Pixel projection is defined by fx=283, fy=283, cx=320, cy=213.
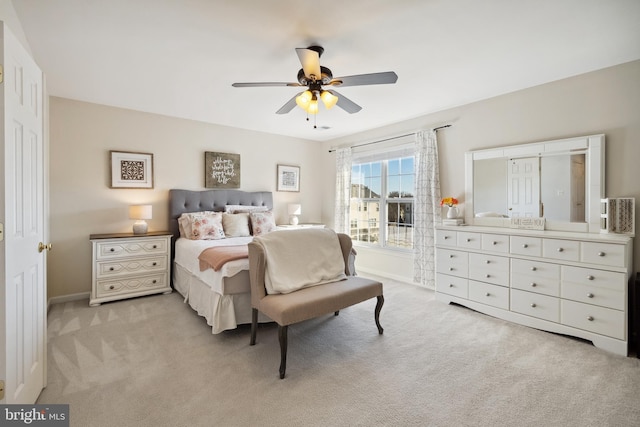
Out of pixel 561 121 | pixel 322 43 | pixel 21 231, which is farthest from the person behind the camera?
pixel 561 121

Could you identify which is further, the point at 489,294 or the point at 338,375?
the point at 489,294

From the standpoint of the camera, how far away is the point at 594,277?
2.48 metres

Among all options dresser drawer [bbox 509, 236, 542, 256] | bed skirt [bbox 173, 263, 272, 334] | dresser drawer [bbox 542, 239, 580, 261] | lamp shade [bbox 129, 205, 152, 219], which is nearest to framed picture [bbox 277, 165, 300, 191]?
lamp shade [bbox 129, 205, 152, 219]

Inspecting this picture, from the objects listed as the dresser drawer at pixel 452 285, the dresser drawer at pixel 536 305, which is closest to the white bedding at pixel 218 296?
the dresser drawer at pixel 452 285

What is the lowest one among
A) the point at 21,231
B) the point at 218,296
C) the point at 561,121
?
the point at 218,296

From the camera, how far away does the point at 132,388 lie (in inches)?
75.6

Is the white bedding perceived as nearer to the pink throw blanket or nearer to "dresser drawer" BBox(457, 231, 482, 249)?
the pink throw blanket

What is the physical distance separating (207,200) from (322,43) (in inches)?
122

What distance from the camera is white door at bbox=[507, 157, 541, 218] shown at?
10.5 ft

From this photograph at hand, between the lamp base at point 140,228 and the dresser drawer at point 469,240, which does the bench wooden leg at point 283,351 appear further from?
the lamp base at point 140,228

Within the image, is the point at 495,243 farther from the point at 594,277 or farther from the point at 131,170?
the point at 131,170

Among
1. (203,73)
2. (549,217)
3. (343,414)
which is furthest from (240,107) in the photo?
(549,217)

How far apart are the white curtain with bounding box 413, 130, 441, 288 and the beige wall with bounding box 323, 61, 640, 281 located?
0.44 ft

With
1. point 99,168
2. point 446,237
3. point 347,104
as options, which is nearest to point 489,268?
point 446,237
